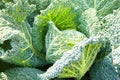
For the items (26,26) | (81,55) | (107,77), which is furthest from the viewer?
(26,26)

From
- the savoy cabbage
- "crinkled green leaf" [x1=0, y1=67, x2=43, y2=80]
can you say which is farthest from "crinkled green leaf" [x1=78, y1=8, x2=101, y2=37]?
"crinkled green leaf" [x1=0, y1=67, x2=43, y2=80]

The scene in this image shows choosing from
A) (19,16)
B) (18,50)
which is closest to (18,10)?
(19,16)

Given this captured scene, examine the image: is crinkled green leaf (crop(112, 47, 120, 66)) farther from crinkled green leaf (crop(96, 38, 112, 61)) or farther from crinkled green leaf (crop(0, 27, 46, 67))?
crinkled green leaf (crop(0, 27, 46, 67))

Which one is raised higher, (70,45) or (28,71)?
(70,45)

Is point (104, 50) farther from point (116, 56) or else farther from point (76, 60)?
point (76, 60)

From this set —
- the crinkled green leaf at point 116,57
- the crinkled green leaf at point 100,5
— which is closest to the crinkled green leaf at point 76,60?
the crinkled green leaf at point 116,57

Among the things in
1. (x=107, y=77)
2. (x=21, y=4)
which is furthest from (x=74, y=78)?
(x=21, y=4)

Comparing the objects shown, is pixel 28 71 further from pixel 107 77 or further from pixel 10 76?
pixel 107 77
